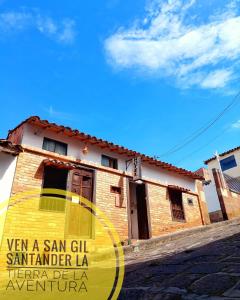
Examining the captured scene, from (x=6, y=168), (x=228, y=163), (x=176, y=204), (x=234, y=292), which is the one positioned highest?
(x=228, y=163)

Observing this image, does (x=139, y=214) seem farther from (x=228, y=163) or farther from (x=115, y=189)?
(x=228, y=163)

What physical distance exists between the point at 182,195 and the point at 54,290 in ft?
35.7

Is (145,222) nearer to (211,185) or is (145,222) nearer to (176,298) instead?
(211,185)

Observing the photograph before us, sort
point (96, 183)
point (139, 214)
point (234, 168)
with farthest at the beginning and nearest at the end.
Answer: point (234, 168) < point (139, 214) < point (96, 183)

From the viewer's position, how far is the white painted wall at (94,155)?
905 cm

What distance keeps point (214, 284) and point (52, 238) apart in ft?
21.8

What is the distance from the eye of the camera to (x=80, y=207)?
935cm

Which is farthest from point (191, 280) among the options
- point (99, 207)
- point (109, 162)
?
point (109, 162)

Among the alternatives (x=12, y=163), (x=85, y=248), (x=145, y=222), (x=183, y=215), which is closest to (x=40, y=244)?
(x=85, y=248)

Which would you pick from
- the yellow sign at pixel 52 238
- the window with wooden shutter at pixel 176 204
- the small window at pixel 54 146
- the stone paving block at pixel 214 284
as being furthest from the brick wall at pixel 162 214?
the stone paving block at pixel 214 284

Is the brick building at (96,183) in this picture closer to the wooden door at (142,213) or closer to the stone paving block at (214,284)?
the wooden door at (142,213)

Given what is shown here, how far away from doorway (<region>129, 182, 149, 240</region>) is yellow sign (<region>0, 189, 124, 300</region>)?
2.14 meters

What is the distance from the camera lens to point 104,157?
36.6 ft

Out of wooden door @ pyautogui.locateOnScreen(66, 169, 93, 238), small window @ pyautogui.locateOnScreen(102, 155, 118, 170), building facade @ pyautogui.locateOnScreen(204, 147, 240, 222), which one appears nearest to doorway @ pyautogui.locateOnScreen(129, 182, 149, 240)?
small window @ pyautogui.locateOnScreen(102, 155, 118, 170)
